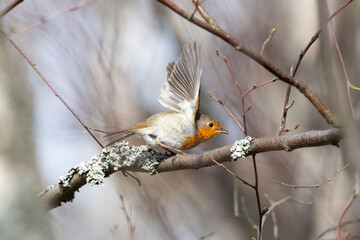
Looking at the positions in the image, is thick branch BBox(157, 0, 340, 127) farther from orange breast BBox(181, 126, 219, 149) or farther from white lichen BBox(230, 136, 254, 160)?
orange breast BBox(181, 126, 219, 149)

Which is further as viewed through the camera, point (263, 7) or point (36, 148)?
point (263, 7)

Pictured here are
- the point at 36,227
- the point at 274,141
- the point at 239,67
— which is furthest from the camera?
the point at 239,67

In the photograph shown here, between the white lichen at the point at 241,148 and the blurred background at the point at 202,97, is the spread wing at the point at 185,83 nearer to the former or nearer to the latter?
the white lichen at the point at 241,148

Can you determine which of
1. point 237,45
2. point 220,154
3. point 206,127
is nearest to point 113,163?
point 220,154

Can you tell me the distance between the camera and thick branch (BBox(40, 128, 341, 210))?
5.72 ft

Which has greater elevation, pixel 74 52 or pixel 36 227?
pixel 74 52

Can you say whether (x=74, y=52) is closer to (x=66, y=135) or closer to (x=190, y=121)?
(x=66, y=135)

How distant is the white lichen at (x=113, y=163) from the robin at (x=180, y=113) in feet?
1.38

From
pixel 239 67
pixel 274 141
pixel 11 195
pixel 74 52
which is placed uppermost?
pixel 74 52

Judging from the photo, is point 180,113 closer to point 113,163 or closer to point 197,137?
point 197,137

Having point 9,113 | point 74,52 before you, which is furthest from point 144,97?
point 9,113

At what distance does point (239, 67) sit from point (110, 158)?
3.28m

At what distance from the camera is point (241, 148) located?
2.09 meters

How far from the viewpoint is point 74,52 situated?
18.6 ft
